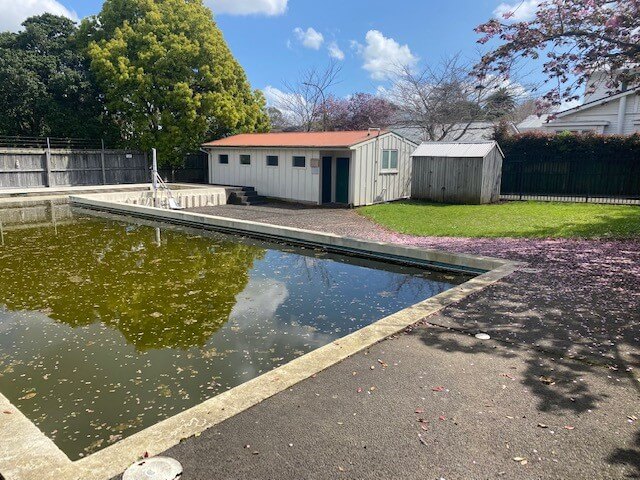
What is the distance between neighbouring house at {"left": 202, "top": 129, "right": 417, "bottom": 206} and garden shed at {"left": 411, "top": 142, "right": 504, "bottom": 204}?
890 mm

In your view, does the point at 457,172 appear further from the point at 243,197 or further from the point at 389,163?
the point at 243,197

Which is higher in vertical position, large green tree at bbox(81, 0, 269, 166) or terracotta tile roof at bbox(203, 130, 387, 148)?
large green tree at bbox(81, 0, 269, 166)

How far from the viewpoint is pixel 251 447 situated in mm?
2840

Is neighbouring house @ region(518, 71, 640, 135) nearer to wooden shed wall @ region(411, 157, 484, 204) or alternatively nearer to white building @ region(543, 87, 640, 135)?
white building @ region(543, 87, 640, 135)

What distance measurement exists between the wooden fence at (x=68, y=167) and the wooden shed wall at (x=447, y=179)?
13.7m

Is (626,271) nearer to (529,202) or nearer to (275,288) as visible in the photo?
(275,288)

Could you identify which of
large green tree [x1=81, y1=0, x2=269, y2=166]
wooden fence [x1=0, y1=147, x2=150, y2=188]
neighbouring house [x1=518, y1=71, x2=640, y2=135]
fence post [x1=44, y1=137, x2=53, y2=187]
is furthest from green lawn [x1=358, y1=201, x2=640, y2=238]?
fence post [x1=44, y1=137, x2=53, y2=187]

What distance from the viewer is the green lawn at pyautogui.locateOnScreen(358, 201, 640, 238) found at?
10742mm

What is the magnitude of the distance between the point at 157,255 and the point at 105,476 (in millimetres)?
7247

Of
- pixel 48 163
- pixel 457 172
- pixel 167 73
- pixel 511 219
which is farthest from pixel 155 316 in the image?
pixel 167 73

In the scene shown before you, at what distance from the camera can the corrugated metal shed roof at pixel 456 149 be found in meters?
16.8

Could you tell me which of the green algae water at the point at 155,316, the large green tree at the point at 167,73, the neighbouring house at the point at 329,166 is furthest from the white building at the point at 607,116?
the green algae water at the point at 155,316

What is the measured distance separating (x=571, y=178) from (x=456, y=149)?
519 centimetres

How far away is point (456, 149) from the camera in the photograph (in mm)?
17281
